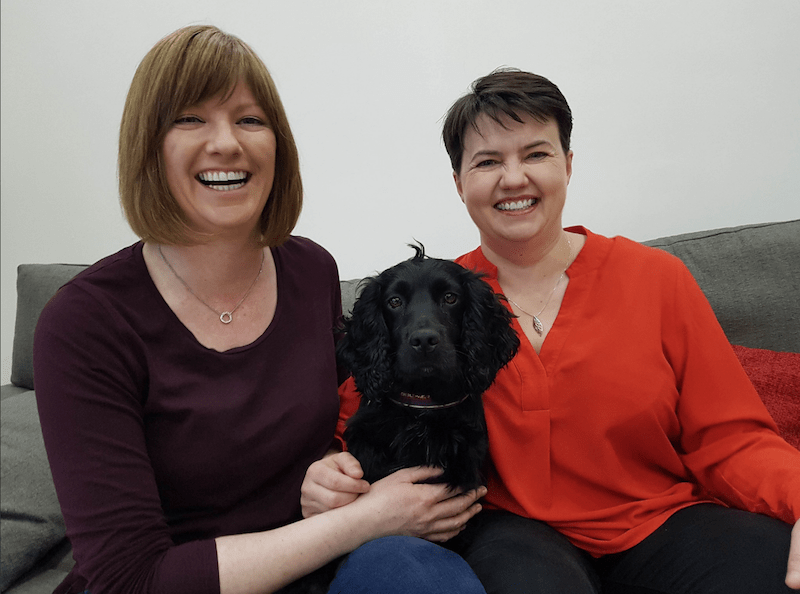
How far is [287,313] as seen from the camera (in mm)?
1224

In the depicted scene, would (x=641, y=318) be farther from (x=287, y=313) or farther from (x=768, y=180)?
(x=768, y=180)

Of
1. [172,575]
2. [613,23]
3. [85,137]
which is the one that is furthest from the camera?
[85,137]

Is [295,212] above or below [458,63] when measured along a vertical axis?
below

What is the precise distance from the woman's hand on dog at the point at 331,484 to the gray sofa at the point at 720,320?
2.29 feet

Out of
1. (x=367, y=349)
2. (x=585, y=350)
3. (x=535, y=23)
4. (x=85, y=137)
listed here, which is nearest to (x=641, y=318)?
(x=585, y=350)

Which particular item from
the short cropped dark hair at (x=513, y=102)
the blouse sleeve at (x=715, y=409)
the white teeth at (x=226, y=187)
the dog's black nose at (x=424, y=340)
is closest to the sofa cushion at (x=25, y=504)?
the white teeth at (x=226, y=187)

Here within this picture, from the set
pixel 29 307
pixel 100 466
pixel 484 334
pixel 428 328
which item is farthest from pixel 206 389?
pixel 29 307

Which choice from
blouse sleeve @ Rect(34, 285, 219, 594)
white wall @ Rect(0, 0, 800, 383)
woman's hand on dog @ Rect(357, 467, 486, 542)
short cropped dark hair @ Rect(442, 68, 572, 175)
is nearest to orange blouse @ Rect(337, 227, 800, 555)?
woman's hand on dog @ Rect(357, 467, 486, 542)

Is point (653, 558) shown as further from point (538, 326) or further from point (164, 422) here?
point (164, 422)

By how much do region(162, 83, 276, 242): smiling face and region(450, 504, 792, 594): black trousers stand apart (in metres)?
0.82

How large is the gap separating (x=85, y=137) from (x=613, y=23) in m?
2.31

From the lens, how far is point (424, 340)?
107 centimetres

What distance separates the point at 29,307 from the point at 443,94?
1.67 m

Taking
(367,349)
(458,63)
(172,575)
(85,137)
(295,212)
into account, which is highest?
(458,63)
